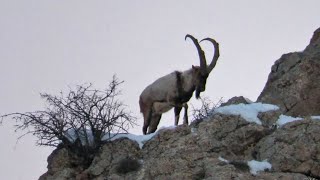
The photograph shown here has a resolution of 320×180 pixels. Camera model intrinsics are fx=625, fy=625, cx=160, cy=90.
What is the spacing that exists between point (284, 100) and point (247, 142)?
112 inches

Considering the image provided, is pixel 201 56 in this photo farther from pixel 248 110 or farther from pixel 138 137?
pixel 138 137

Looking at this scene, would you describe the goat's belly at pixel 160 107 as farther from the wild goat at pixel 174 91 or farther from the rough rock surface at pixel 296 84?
the rough rock surface at pixel 296 84

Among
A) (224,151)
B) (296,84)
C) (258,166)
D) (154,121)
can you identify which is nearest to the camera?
(258,166)

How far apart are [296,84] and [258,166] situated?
4.21 m

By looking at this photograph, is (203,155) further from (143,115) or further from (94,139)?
(143,115)

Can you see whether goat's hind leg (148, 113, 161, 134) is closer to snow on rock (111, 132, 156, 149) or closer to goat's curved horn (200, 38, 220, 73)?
goat's curved horn (200, 38, 220, 73)

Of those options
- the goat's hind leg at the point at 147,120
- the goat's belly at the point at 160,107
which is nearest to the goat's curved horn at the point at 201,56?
the goat's belly at the point at 160,107

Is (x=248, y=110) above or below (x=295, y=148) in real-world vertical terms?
above

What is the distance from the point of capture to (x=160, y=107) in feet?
53.9

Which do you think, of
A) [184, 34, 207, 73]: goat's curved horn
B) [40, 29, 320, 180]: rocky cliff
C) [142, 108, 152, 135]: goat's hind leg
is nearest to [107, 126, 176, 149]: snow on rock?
[40, 29, 320, 180]: rocky cliff

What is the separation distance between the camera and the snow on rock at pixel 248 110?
13.7 metres

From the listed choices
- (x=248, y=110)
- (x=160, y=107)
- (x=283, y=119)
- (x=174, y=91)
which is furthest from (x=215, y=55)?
(x=283, y=119)

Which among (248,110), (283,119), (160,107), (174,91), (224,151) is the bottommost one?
(224,151)

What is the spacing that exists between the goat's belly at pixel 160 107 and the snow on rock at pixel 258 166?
14.5ft
